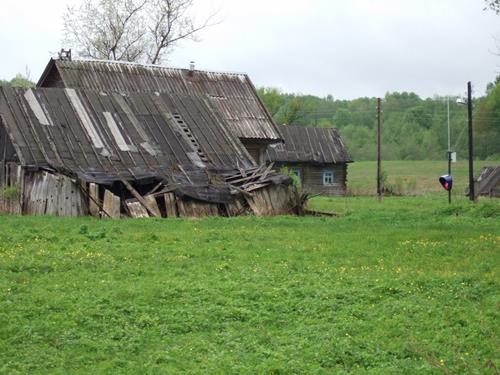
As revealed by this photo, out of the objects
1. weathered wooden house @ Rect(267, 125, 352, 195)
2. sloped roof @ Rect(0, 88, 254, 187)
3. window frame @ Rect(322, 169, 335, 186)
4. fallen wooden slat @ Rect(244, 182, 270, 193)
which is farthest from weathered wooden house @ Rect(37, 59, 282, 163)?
window frame @ Rect(322, 169, 335, 186)

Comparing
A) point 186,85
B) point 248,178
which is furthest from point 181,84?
point 248,178

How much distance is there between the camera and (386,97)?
131 m

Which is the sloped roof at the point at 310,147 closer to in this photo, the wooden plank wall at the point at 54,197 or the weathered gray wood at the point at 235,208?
the weathered gray wood at the point at 235,208

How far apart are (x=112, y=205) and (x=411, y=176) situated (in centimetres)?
5690

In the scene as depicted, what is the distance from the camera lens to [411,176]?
7906cm

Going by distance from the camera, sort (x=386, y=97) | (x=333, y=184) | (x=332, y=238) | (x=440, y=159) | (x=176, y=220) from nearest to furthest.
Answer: (x=332, y=238), (x=176, y=220), (x=333, y=184), (x=440, y=159), (x=386, y=97)

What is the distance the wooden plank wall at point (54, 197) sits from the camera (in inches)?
1026

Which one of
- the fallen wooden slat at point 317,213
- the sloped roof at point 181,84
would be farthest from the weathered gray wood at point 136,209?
the sloped roof at point 181,84

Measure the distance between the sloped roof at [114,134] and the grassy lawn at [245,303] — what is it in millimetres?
7589

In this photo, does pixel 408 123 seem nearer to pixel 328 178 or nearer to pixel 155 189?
pixel 328 178

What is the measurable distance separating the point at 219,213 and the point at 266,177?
2473 mm

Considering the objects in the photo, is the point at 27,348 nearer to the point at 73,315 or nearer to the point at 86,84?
the point at 73,315

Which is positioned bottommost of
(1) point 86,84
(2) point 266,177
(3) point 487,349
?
(3) point 487,349

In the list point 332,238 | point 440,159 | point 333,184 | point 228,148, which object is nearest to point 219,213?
point 228,148
